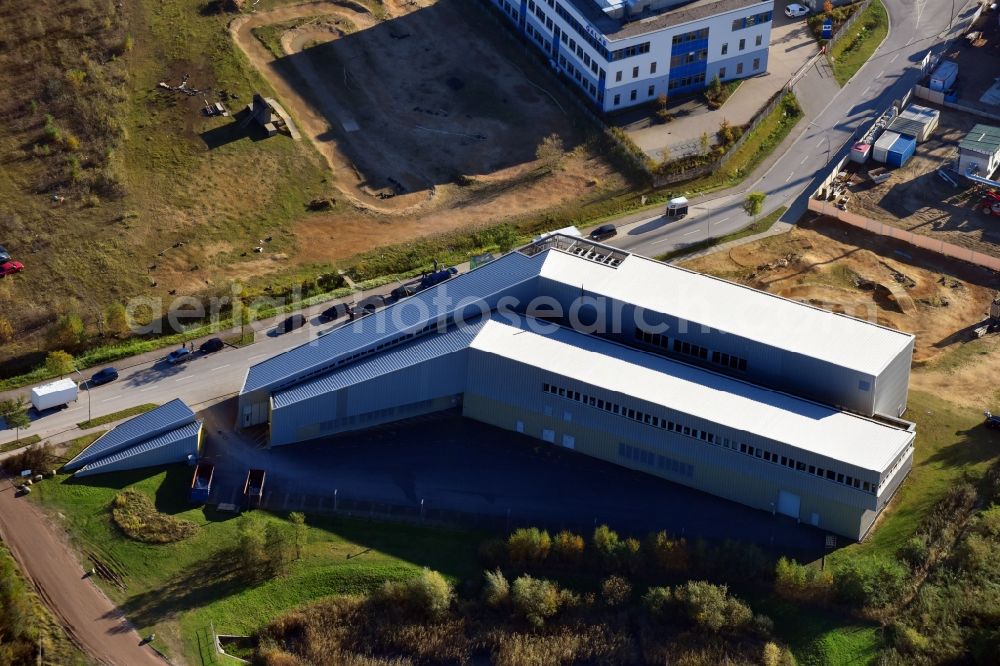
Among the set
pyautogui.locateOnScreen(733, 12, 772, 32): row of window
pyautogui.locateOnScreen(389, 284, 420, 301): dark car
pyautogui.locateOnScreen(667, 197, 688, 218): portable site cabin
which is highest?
pyautogui.locateOnScreen(733, 12, 772, 32): row of window

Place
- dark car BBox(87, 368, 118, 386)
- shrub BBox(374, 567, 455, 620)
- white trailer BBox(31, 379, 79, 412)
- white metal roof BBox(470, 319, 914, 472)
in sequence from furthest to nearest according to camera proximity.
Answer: dark car BBox(87, 368, 118, 386) → white trailer BBox(31, 379, 79, 412) → white metal roof BBox(470, 319, 914, 472) → shrub BBox(374, 567, 455, 620)

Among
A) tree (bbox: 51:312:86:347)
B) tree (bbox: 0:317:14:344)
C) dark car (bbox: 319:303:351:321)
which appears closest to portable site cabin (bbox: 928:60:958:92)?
dark car (bbox: 319:303:351:321)

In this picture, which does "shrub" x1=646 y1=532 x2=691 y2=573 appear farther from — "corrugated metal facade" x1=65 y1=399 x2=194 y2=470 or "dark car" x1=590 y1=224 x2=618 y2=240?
"dark car" x1=590 y1=224 x2=618 y2=240

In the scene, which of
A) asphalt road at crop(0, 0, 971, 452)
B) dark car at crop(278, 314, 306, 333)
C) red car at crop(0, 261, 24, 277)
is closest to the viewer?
asphalt road at crop(0, 0, 971, 452)

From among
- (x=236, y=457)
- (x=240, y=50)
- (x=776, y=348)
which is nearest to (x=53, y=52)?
(x=240, y=50)

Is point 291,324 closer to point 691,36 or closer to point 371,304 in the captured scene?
point 371,304

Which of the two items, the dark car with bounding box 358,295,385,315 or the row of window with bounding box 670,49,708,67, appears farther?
the row of window with bounding box 670,49,708,67

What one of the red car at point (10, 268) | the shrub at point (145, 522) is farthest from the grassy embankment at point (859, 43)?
the shrub at point (145, 522)
